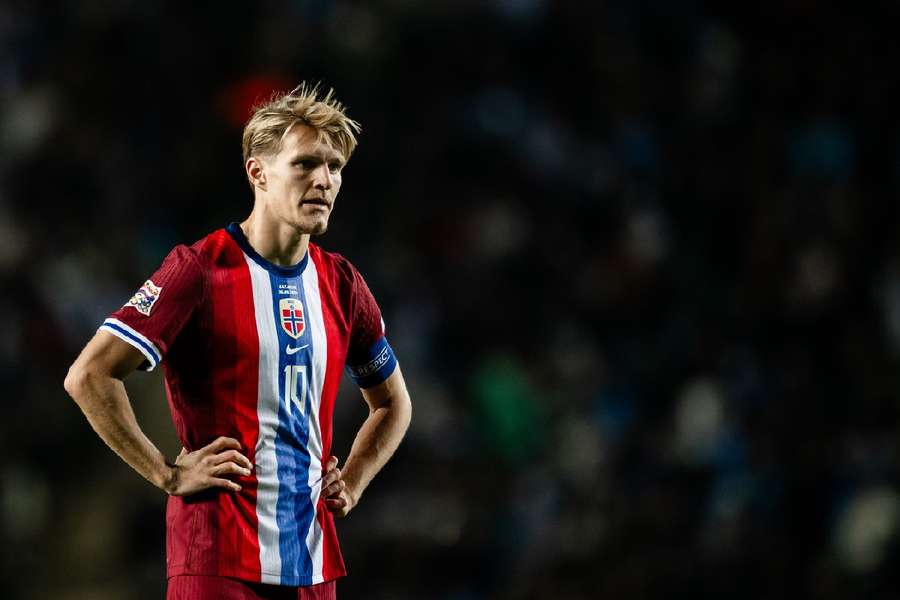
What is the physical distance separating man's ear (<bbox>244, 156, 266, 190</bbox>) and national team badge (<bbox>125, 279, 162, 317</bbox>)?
16.9 inches

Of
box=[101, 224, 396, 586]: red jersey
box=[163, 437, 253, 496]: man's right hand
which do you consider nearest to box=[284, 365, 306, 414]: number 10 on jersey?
box=[101, 224, 396, 586]: red jersey

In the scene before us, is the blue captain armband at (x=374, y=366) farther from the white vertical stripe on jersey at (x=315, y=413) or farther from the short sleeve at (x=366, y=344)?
the white vertical stripe on jersey at (x=315, y=413)

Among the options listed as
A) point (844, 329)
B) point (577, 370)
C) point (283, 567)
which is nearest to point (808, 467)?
point (844, 329)

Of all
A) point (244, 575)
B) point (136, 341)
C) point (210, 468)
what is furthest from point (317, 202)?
point (244, 575)

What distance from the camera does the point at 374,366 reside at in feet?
12.7

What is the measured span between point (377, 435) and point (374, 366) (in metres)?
0.20

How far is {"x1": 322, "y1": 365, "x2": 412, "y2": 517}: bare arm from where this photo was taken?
12.4 ft

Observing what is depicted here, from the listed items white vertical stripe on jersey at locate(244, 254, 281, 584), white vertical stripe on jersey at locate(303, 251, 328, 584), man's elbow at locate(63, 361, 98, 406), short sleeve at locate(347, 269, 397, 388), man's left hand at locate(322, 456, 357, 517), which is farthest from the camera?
short sleeve at locate(347, 269, 397, 388)

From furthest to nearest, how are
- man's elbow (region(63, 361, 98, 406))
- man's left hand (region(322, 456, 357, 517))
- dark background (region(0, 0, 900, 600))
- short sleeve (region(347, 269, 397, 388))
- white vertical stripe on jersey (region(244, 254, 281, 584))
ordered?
dark background (region(0, 0, 900, 600)), short sleeve (region(347, 269, 397, 388)), man's left hand (region(322, 456, 357, 517)), white vertical stripe on jersey (region(244, 254, 281, 584)), man's elbow (region(63, 361, 98, 406))

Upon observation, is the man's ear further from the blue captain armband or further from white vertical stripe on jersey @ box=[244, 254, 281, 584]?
the blue captain armband

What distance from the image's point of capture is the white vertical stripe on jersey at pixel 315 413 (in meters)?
3.46

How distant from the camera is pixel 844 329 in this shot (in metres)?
7.49

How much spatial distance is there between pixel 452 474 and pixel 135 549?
5.76ft

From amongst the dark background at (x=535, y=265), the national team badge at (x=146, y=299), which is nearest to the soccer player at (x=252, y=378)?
the national team badge at (x=146, y=299)
